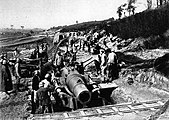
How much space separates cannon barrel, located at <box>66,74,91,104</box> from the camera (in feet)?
26.1

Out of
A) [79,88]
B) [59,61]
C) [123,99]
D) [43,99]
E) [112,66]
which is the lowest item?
[123,99]

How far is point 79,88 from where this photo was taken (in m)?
Answer: 8.02

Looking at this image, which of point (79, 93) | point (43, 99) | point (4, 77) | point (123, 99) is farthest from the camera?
point (4, 77)

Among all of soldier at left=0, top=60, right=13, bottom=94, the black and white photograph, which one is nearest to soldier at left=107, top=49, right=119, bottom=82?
the black and white photograph

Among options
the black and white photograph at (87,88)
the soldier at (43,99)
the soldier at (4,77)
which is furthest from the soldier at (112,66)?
the soldier at (4,77)

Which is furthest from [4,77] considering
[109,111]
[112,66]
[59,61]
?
[109,111]

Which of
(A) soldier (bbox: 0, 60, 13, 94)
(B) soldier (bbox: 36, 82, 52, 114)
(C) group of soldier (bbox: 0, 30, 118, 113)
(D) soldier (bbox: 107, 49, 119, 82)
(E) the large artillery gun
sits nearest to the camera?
(B) soldier (bbox: 36, 82, 52, 114)

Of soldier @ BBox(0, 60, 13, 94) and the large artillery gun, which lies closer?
the large artillery gun

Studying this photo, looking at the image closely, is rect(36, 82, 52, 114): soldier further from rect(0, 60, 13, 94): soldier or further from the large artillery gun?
rect(0, 60, 13, 94): soldier

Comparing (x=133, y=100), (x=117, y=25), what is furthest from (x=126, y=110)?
(x=117, y=25)

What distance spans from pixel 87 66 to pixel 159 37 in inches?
236

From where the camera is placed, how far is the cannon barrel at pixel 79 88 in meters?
7.95

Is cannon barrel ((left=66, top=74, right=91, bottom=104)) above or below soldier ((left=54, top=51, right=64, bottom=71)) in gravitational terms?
below

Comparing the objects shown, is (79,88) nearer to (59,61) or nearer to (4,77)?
(4,77)
